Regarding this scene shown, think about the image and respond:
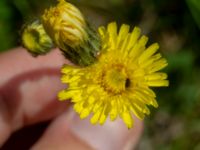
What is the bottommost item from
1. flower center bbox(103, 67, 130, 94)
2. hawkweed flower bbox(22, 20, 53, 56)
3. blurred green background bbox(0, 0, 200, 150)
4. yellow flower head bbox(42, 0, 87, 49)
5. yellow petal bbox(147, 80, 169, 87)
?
blurred green background bbox(0, 0, 200, 150)

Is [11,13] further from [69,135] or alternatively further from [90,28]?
[90,28]

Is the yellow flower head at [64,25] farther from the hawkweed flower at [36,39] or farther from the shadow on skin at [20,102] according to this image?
the shadow on skin at [20,102]

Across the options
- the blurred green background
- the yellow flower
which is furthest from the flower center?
the blurred green background

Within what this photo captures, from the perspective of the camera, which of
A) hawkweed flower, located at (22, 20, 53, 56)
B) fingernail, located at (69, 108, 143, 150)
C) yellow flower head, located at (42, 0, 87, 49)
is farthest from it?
fingernail, located at (69, 108, 143, 150)

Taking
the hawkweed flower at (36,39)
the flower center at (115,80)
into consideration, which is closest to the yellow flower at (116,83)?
the flower center at (115,80)

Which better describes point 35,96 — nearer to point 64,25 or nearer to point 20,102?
point 20,102

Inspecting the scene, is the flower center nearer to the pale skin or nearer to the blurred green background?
the pale skin

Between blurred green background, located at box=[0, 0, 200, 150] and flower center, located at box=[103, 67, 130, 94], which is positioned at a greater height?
flower center, located at box=[103, 67, 130, 94]
